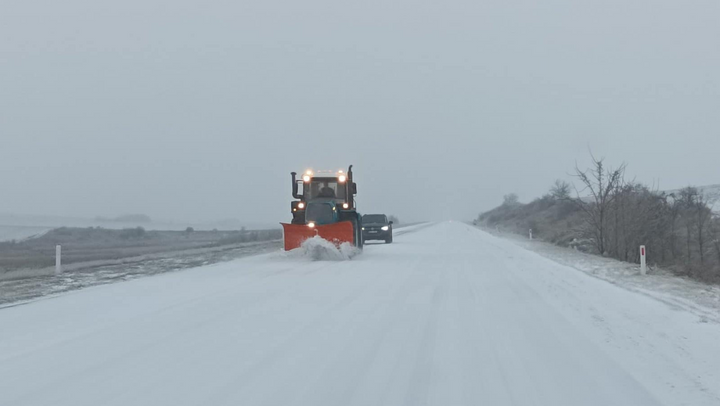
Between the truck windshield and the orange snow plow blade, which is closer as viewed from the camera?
the orange snow plow blade

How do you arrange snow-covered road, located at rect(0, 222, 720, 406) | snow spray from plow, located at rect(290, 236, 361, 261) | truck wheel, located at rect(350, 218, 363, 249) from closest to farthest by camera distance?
1. snow-covered road, located at rect(0, 222, 720, 406)
2. snow spray from plow, located at rect(290, 236, 361, 261)
3. truck wheel, located at rect(350, 218, 363, 249)

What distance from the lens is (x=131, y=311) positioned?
11.9 m

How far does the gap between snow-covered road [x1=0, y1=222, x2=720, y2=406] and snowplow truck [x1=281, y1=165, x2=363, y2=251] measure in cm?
1070

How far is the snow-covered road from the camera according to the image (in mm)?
6457

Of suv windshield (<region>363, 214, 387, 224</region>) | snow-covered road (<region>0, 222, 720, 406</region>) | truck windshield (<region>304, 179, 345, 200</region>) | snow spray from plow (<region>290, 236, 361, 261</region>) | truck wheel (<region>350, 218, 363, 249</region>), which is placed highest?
truck windshield (<region>304, 179, 345, 200</region>)

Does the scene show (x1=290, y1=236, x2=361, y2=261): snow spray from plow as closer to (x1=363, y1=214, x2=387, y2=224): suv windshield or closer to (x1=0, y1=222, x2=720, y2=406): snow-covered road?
(x1=0, y1=222, x2=720, y2=406): snow-covered road

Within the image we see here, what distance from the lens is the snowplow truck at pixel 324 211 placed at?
26219mm

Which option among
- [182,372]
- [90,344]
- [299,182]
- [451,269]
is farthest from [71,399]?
[299,182]

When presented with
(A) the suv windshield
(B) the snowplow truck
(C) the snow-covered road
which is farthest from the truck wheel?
(C) the snow-covered road

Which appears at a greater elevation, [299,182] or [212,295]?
[299,182]

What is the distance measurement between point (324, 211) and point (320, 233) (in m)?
1.39

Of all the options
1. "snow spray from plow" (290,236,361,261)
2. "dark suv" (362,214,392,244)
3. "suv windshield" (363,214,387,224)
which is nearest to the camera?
"snow spray from plow" (290,236,361,261)

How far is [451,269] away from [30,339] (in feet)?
44.4

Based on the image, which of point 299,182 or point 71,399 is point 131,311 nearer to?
point 71,399
